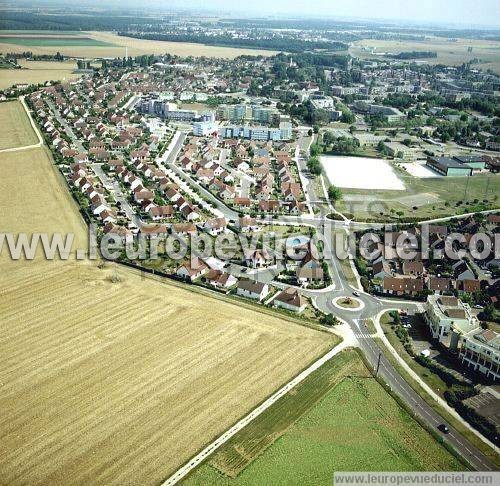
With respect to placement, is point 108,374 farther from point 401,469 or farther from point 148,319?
point 401,469

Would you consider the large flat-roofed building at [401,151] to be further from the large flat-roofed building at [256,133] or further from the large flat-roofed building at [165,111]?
the large flat-roofed building at [165,111]

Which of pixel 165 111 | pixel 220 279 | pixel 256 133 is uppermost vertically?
pixel 165 111

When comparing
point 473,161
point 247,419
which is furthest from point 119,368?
point 473,161

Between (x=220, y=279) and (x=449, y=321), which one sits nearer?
(x=449, y=321)

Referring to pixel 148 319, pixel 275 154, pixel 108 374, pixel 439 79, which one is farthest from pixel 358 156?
pixel 439 79

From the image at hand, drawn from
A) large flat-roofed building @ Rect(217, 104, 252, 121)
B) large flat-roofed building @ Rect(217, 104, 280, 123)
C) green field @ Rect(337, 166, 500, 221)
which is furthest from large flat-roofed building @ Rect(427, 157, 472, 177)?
large flat-roofed building @ Rect(217, 104, 252, 121)

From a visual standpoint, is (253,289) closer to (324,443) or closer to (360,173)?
(324,443)

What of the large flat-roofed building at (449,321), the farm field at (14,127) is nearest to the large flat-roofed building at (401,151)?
the large flat-roofed building at (449,321)
